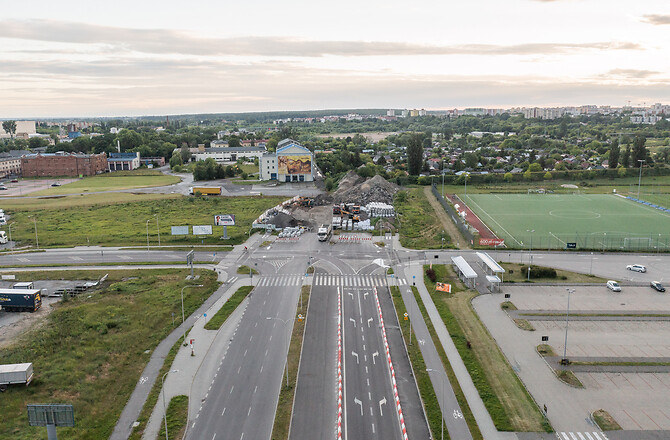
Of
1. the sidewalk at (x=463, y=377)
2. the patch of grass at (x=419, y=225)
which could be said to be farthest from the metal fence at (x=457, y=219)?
the sidewalk at (x=463, y=377)

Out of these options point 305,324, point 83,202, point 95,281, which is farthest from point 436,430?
point 83,202

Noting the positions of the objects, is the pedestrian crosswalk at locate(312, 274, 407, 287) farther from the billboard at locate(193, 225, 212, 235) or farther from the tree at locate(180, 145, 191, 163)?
the tree at locate(180, 145, 191, 163)

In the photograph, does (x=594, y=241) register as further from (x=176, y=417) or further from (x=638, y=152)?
(x=638, y=152)

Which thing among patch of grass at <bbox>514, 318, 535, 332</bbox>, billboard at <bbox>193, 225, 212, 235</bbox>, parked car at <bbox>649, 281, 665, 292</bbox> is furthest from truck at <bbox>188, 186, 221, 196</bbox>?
parked car at <bbox>649, 281, 665, 292</bbox>

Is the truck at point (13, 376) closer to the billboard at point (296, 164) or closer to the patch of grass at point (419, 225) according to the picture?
the patch of grass at point (419, 225)

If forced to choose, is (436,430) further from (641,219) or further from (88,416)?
(641,219)

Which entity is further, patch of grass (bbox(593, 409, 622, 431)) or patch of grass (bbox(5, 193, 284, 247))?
patch of grass (bbox(5, 193, 284, 247))

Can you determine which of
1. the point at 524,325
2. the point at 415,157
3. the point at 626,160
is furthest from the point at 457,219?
the point at 626,160
